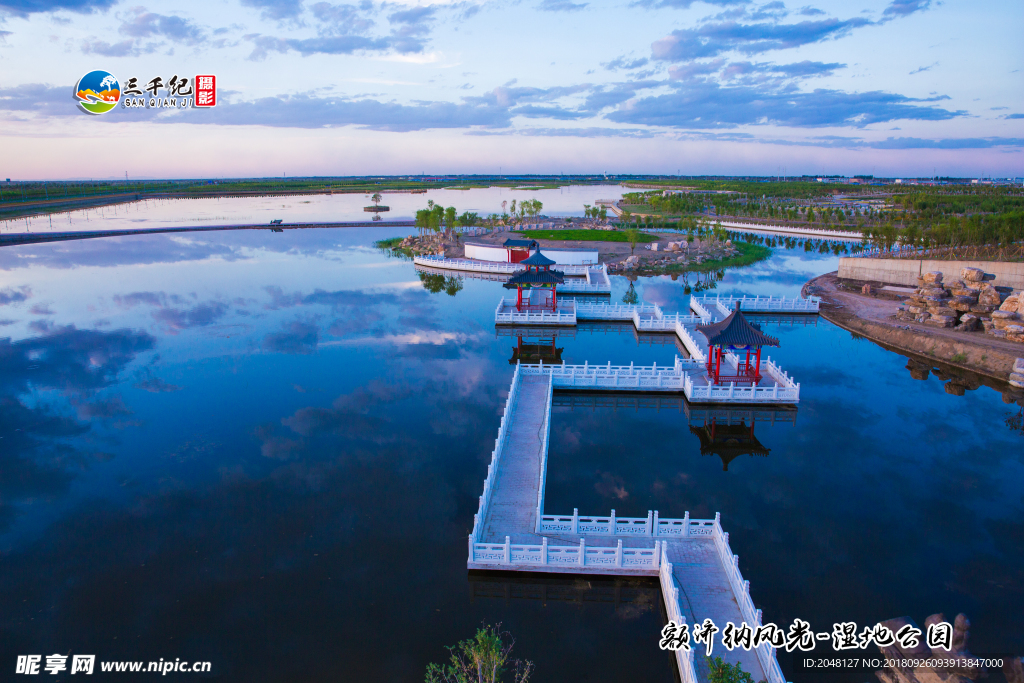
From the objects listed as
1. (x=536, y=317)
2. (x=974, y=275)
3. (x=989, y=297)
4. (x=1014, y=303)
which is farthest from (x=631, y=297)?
(x=1014, y=303)

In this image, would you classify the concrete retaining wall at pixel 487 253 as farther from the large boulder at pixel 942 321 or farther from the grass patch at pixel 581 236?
the large boulder at pixel 942 321

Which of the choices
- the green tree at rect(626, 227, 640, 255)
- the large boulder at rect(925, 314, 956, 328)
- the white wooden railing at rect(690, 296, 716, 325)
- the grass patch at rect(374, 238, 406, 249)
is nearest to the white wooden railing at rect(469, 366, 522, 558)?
the white wooden railing at rect(690, 296, 716, 325)

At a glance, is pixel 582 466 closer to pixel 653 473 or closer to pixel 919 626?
pixel 653 473

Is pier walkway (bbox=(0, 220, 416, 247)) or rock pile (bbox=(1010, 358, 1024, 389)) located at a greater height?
pier walkway (bbox=(0, 220, 416, 247))

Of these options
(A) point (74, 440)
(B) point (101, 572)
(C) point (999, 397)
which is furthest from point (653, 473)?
(A) point (74, 440)

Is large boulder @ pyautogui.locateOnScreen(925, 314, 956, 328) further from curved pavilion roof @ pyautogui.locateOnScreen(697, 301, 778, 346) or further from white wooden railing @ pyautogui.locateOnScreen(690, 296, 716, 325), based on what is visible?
curved pavilion roof @ pyautogui.locateOnScreen(697, 301, 778, 346)

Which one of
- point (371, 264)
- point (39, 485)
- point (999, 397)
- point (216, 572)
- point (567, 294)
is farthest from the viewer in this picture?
point (371, 264)

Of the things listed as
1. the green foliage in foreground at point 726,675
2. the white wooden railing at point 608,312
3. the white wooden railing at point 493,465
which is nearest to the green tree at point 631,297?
the white wooden railing at point 608,312
